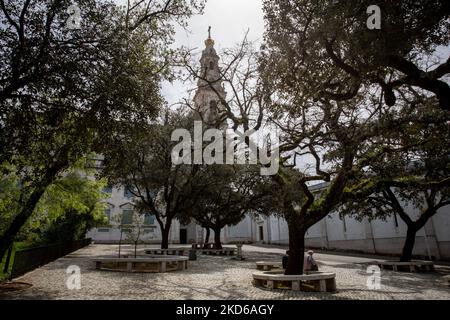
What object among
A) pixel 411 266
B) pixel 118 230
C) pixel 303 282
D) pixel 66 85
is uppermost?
pixel 66 85

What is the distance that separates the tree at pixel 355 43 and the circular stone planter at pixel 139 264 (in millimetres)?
10725

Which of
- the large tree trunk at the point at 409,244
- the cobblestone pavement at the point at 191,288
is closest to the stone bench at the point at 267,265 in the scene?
the cobblestone pavement at the point at 191,288

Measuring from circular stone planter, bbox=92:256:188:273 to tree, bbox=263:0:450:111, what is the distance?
35.2 feet

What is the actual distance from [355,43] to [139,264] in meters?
13.8

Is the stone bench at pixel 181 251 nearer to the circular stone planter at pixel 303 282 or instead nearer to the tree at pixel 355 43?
the circular stone planter at pixel 303 282

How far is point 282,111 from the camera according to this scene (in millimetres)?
10547

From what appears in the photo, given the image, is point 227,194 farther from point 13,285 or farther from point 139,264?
point 13,285

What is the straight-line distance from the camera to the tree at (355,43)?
6168mm

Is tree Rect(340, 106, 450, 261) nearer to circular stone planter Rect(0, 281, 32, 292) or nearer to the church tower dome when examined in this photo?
the church tower dome

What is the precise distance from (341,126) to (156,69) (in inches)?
277

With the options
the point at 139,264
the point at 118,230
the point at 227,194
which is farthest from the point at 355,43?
the point at 118,230

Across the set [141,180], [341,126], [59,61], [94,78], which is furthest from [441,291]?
[141,180]

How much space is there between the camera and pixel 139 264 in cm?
1573

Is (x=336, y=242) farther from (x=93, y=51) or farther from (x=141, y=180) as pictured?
(x=93, y=51)
